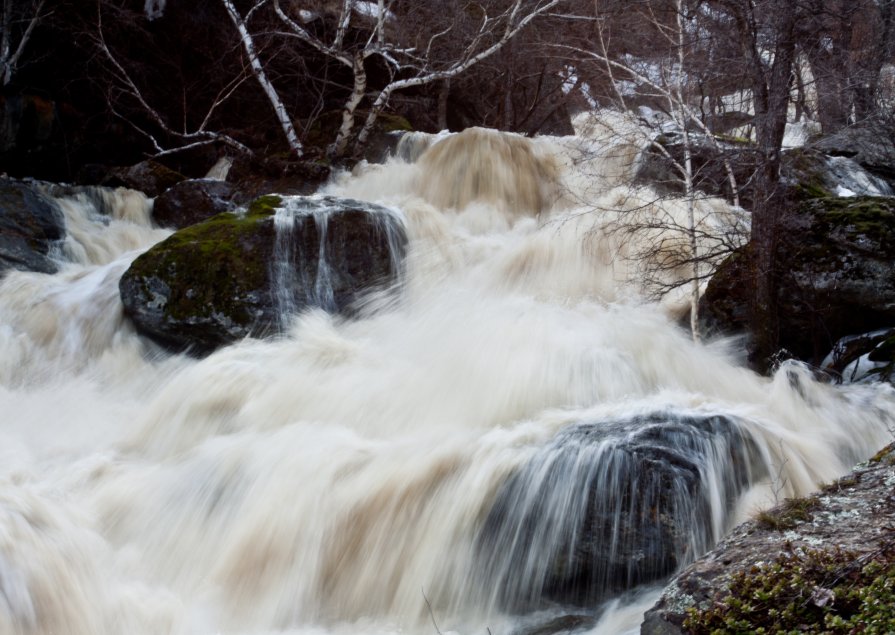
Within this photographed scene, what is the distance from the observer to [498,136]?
11648 mm

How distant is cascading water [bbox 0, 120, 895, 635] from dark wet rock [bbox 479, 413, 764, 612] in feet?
0.04

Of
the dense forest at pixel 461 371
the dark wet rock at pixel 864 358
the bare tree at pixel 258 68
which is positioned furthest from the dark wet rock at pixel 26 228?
the dark wet rock at pixel 864 358

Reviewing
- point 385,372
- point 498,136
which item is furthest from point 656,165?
point 385,372

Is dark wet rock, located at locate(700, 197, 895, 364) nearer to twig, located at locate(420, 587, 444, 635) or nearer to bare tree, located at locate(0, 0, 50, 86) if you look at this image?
twig, located at locate(420, 587, 444, 635)

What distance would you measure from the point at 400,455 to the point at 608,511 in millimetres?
1593

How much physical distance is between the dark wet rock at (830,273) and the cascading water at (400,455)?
2.13 feet

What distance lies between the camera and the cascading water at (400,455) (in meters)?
4.38

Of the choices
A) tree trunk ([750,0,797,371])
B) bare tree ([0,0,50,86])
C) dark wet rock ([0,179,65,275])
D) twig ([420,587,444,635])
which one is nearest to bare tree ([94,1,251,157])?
bare tree ([0,0,50,86])

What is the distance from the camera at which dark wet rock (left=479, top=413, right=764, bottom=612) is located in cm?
434

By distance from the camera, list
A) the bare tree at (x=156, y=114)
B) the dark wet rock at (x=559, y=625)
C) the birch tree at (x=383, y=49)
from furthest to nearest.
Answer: the bare tree at (x=156, y=114)
the birch tree at (x=383, y=49)
the dark wet rock at (x=559, y=625)

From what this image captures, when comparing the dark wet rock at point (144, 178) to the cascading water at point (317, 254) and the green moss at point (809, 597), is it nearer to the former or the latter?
the cascading water at point (317, 254)

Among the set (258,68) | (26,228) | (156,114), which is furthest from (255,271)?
(156,114)

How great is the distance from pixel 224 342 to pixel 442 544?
4.10 meters

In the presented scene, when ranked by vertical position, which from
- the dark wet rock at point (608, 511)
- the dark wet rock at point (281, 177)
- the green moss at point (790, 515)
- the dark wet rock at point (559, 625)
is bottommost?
the dark wet rock at point (559, 625)
